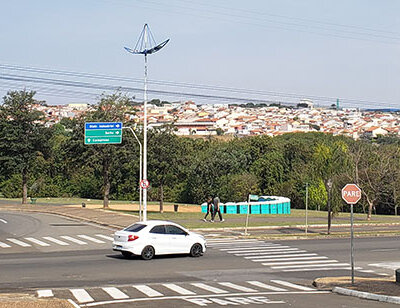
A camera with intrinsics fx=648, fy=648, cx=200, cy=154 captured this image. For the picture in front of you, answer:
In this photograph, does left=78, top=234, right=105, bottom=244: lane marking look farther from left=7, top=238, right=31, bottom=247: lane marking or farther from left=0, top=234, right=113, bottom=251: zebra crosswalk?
left=7, top=238, right=31, bottom=247: lane marking

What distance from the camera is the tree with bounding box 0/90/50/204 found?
62.2 m

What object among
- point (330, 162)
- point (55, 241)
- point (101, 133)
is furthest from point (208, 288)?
point (101, 133)

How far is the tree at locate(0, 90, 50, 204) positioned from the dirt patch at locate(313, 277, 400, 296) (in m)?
47.6

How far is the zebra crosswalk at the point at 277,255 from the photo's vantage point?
80.4 feet

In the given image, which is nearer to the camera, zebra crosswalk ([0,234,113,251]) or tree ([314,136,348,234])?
zebra crosswalk ([0,234,113,251])

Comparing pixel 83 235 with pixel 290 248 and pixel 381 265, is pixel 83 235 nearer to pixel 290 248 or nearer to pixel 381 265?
pixel 290 248

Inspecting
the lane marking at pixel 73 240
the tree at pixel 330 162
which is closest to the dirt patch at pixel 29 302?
the lane marking at pixel 73 240

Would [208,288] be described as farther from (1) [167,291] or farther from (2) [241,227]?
(2) [241,227]

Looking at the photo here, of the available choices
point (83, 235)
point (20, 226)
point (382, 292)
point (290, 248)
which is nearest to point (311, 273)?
point (382, 292)

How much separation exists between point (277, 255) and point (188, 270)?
6.47m

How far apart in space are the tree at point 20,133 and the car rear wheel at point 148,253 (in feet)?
129

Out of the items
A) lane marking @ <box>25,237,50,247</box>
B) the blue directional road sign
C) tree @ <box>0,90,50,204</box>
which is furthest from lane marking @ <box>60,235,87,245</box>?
tree @ <box>0,90,50,204</box>

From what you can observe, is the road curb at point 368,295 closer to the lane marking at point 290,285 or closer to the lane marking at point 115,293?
the lane marking at point 290,285

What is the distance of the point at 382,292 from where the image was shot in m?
16.8
